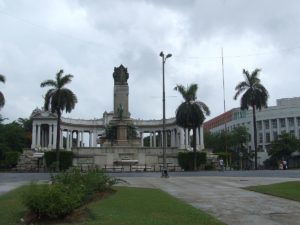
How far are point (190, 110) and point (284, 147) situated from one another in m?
42.9

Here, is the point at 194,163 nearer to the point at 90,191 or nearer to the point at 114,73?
the point at 114,73

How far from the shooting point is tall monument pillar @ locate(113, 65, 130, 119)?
76.4 metres

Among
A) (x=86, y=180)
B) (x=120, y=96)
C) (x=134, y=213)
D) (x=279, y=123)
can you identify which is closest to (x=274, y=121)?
(x=279, y=123)

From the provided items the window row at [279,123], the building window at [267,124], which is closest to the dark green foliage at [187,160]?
the window row at [279,123]

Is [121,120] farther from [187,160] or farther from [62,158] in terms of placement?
[187,160]

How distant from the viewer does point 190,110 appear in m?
66.4

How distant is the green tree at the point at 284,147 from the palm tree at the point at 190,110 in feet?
133

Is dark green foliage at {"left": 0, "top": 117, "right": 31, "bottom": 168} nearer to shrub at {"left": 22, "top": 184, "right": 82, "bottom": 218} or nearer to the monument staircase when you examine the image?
the monument staircase

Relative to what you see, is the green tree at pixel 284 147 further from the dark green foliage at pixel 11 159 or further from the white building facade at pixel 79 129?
the dark green foliage at pixel 11 159

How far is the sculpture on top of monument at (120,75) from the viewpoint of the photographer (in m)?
77.8

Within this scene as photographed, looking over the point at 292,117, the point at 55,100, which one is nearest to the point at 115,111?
the point at 55,100

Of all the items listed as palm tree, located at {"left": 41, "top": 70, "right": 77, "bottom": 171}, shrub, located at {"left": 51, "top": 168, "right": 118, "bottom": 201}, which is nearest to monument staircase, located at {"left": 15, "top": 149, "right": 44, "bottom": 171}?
palm tree, located at {"left": 41, "top": 70, "right": 77, "bottom": 171}

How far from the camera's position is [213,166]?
68.8m

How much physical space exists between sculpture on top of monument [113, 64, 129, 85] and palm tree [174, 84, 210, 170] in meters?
13.2
